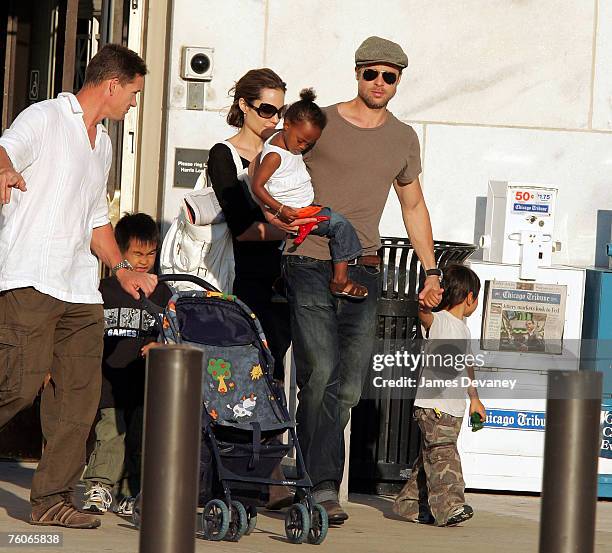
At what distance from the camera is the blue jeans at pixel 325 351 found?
625cm

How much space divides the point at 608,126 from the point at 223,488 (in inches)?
167

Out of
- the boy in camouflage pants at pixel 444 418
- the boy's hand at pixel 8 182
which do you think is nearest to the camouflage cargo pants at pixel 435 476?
the boy in camouflage pants at pixel 444 418

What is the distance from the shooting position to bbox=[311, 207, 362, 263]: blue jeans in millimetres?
6195

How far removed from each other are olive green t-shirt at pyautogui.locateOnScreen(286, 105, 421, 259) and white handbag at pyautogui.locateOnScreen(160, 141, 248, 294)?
464 millimetres

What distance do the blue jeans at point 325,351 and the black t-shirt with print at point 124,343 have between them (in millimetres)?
853

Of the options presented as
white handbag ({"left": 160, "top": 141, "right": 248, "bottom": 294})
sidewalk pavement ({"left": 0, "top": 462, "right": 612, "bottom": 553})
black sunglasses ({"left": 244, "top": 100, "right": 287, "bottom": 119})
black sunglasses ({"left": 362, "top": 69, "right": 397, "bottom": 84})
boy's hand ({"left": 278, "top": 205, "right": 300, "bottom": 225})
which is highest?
black sunglasses ({"left": 362, "top": 69, "right": 397, "bottom": 84})

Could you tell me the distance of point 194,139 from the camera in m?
8.76

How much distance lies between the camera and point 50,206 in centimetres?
576

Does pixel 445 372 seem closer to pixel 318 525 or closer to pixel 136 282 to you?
pixel 318 525

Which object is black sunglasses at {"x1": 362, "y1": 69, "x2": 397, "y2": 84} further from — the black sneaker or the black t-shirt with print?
the black sneaker

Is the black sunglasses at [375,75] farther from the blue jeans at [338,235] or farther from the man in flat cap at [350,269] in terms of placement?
the blue jeans at [338,235]

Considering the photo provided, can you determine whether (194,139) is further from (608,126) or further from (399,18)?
(608,126)

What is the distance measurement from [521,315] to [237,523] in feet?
8.79

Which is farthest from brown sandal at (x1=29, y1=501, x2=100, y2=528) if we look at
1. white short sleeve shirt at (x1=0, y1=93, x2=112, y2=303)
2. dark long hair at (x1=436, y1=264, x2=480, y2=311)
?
dark long hair at (x1=436, y1=264, x2=480, y2=311)
